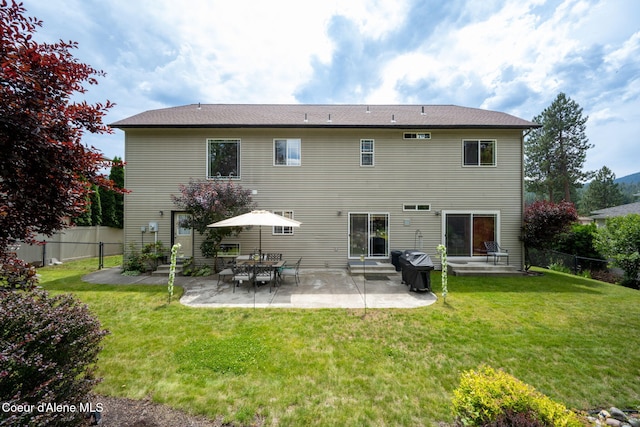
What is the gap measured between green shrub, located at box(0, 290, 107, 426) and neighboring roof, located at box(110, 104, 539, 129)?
8.64 meters

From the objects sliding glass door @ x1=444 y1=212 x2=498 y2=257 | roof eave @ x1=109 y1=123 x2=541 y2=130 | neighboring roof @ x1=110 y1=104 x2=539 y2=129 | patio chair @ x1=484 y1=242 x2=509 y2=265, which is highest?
neighboring roof @ x1=110 y1=104 x2=539 y2=129

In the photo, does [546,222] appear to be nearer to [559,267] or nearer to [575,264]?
[575,264]

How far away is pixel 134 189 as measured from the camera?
978 centimetres

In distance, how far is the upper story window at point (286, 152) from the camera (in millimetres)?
10062

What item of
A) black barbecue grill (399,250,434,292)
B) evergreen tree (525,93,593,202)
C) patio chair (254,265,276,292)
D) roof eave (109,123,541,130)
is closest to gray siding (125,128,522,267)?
roof eave (109,123,541,130)

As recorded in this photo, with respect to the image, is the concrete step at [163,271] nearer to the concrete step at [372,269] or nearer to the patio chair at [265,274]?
the patio chair at [265,274]

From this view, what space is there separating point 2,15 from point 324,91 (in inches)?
512

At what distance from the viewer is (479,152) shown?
10.1 m

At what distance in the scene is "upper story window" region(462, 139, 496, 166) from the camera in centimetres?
1014

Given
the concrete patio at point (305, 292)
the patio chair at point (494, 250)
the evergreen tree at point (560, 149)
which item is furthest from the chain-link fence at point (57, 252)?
the evergreen tree at point (560, 149)

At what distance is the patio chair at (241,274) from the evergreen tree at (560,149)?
37451 millimetres

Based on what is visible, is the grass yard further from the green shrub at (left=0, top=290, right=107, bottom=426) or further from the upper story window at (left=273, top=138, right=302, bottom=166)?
the upper story window at (left=273, top=138, right=302, bottom=166)

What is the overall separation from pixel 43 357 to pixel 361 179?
952 cm

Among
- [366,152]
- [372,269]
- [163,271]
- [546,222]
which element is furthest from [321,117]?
[546,222]
